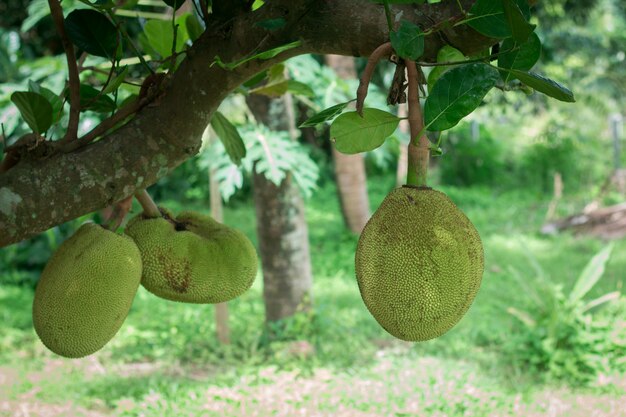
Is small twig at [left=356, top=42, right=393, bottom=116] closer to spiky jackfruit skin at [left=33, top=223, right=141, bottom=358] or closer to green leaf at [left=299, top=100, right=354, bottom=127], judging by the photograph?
green leaf at [left=299, top=100, right=354, bottom=127]

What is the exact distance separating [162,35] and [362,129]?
16.7 inches

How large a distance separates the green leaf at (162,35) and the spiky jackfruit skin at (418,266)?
1.46ft

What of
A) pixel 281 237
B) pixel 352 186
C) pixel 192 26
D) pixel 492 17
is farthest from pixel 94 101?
pixel 352 186

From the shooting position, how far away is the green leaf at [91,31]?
75 centimetres

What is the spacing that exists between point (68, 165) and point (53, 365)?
241cm

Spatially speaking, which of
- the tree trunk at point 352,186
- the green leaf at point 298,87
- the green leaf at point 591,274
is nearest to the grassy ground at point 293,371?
the green leaf at point 591,274

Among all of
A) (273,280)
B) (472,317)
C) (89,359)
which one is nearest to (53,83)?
(273,280)

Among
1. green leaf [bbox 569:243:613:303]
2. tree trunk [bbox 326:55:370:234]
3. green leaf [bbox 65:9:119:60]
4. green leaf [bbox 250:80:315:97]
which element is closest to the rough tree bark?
green leaf [bbox 65:9:119:60]

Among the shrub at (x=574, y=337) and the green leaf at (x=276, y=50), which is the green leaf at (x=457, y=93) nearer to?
the green leaf at (x=276, y=50)

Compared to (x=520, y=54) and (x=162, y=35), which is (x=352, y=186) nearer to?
(x=162, y=35)

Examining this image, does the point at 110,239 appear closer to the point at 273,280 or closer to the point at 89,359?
the point at 273,280

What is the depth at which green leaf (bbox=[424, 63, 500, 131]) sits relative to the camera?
545 millimetres

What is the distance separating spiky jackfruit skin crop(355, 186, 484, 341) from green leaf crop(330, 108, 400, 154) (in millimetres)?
58

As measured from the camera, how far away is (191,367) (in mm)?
2707
